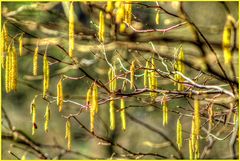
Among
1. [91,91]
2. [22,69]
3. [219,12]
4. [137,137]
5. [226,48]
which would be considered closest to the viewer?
[226,48]

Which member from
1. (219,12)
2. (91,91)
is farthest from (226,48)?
(219,12)

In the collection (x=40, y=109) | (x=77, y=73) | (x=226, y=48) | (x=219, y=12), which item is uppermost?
(x=219, y=12)

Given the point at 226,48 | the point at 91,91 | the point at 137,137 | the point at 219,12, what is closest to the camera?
the point at 226,48

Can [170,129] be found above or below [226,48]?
below

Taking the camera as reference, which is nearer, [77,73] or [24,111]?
[77,73]

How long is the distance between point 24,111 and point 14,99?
171 millimetres

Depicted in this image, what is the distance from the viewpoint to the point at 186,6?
3.92 meters

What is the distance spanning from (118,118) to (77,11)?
1.00m

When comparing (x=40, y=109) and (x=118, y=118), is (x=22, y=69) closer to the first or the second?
(x=40, y=109)

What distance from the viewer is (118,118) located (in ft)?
13.5

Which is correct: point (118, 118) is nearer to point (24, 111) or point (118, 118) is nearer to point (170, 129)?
point (170, 129)

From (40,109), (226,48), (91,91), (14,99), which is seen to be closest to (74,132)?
(40,109)

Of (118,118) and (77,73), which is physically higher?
(77,73)

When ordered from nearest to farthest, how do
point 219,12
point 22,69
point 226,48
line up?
point 226,48 < point 219,12 < point 22,69
